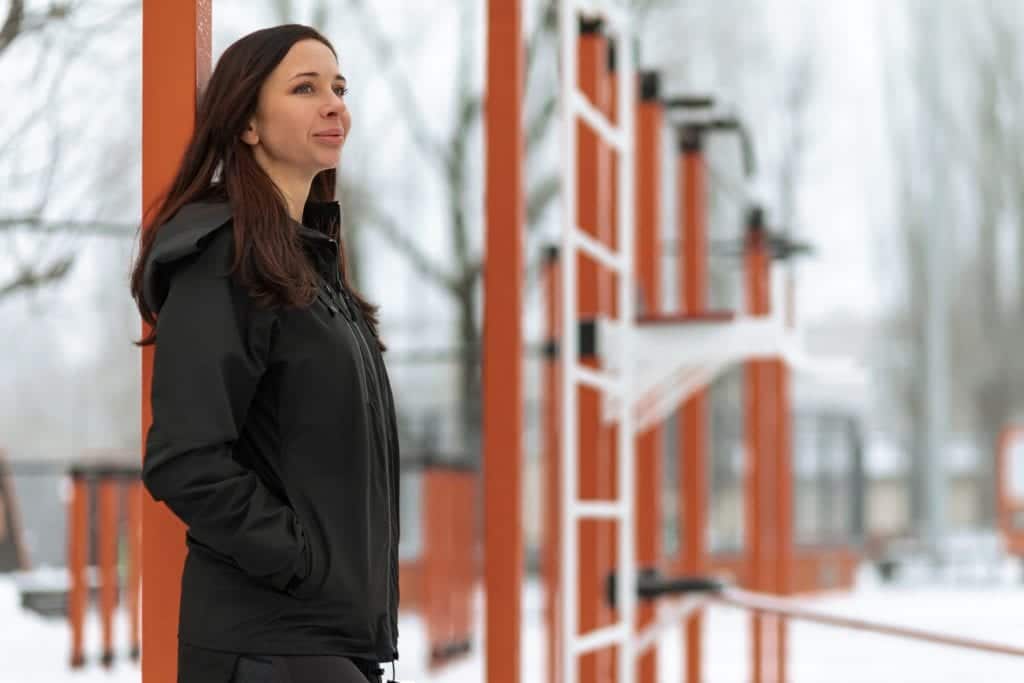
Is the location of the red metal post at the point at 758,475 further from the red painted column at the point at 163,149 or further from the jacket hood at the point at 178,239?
the jacket hood at the point at 178,239

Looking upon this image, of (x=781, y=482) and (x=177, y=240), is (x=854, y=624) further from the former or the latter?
(x=781, y=482)

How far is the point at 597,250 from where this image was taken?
11.7 feet

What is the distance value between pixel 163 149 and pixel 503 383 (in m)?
0.86

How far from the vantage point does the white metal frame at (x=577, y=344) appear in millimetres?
3244

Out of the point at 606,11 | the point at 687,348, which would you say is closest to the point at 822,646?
the point at 687,348

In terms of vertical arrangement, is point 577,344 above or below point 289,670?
above

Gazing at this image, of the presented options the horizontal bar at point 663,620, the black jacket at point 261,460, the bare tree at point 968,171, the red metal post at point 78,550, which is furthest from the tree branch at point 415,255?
the black jacket at point 261,460

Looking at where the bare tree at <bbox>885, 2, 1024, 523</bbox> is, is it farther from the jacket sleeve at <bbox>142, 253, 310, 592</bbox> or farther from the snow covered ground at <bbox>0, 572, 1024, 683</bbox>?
the jacket sleeve at <bbox>142, 253, 310, 592</bbox>

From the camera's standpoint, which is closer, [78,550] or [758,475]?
[758,475]

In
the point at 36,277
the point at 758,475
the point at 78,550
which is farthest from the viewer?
the point at 78,550

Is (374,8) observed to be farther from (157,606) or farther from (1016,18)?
(157,606)

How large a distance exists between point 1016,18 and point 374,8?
26.8ft

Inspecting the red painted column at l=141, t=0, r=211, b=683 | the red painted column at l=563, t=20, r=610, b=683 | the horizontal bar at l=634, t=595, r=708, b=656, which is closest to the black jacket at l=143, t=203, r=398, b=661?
the red painted column at l=141, t=0, r=211, b=683

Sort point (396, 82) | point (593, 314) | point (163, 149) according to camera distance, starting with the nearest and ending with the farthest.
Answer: point (163, 149) → point (593, 314) → point (396, 82)
